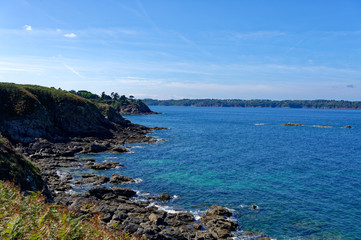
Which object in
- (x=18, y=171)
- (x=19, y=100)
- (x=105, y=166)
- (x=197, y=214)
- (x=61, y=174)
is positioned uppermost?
(x=19, y=100)

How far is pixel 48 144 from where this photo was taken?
63.8 metres

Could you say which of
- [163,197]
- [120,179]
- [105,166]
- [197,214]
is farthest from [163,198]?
[105,166]

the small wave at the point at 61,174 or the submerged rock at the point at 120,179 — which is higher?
the submerged rock at the point at 120,179

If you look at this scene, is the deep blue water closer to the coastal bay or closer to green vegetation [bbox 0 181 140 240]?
the coastal bay

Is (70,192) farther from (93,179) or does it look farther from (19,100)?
(19,100)

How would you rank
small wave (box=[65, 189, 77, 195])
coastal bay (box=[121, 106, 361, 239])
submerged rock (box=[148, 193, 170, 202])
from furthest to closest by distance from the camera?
small wave (box=[65, 189, 77, 195]), submerged rock (box=[148, 193, 170, 202]), coastal bay (box=[121, 106, 361, 239])

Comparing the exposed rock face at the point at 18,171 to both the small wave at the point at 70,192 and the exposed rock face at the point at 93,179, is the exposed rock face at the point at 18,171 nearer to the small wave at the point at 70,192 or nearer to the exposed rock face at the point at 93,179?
the small wave at the point at 70,192

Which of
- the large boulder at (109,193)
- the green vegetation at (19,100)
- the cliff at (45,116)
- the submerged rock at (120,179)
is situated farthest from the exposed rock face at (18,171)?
the green vegetation at (19,100)

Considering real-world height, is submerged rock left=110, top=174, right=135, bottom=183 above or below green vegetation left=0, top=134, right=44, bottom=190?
below

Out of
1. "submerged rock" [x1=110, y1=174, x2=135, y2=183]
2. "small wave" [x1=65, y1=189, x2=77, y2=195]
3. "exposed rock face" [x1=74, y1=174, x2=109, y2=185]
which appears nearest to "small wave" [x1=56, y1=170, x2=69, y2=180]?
"exposed rock face" [x1=74, y1=174, x2=109, y2=185]

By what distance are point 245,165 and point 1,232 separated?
173 feet

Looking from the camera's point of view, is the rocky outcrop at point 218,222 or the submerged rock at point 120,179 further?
A: the submerged rock at point 120,179

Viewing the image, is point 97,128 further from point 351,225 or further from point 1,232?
point 1,232

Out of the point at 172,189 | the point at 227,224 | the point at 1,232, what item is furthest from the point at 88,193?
the point at 1,232
